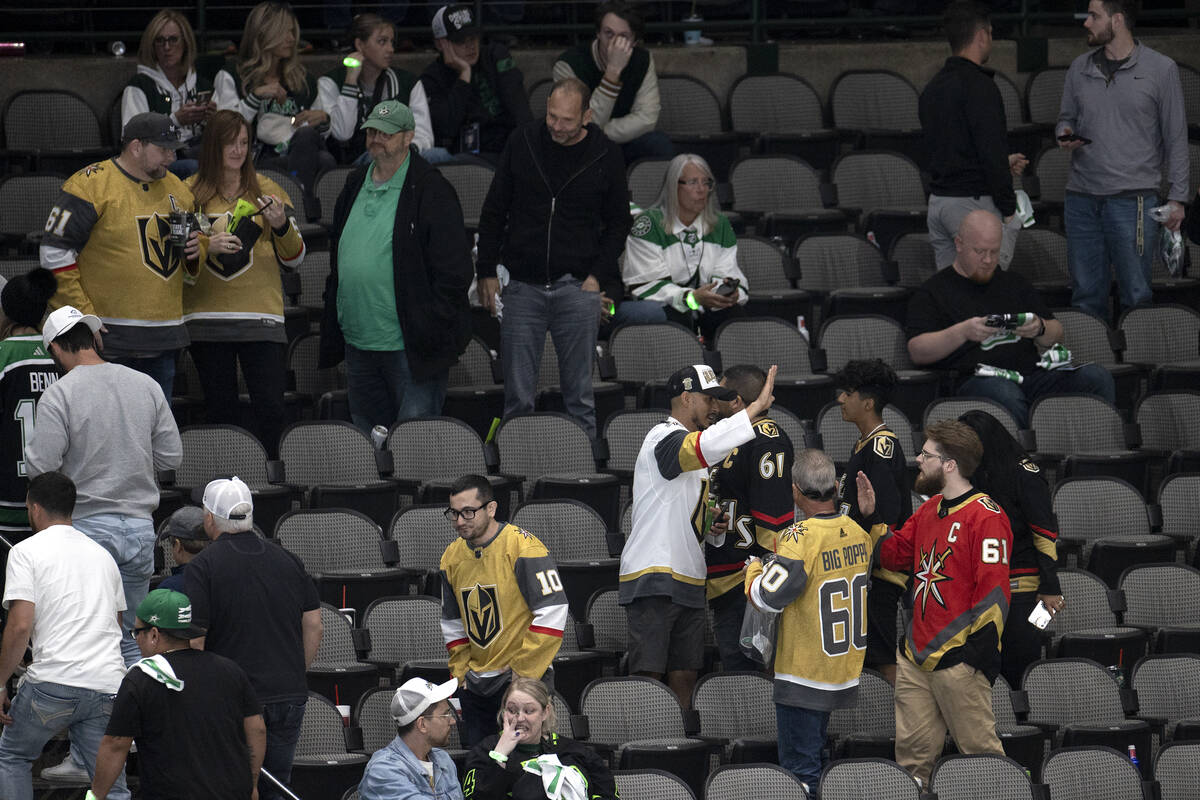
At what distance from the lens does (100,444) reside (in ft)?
21.3

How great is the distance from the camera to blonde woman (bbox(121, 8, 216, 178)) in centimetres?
974

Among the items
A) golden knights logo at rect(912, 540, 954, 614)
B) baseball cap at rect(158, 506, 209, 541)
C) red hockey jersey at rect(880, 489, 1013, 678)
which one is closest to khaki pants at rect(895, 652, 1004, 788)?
red hockey jersey at rect(880, 489, 1013, 678)

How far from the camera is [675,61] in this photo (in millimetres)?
11500

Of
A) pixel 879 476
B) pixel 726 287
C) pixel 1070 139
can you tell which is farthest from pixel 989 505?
pixel 1070 139

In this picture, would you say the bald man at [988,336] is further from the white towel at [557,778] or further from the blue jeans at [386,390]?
the white towel at [557,778]

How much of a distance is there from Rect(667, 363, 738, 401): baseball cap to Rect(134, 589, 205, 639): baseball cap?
2.19m

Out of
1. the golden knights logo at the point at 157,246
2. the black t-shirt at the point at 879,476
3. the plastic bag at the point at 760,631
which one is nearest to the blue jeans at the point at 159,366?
the golden knights logo at the point at 157,246

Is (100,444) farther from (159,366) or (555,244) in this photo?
(555,244)

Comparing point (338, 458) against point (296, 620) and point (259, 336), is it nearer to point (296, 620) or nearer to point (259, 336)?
point (259, 336)

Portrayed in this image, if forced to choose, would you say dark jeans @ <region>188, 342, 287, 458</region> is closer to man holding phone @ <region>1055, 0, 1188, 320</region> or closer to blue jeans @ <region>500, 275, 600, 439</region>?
blue jeans @ <region>500, 275, 600, 439</region>

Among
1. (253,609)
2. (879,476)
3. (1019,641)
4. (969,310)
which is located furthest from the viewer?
(969,310)

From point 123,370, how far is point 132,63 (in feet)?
15.9

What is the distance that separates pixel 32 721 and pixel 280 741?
810 mm

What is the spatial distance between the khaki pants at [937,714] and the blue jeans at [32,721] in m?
2.90
